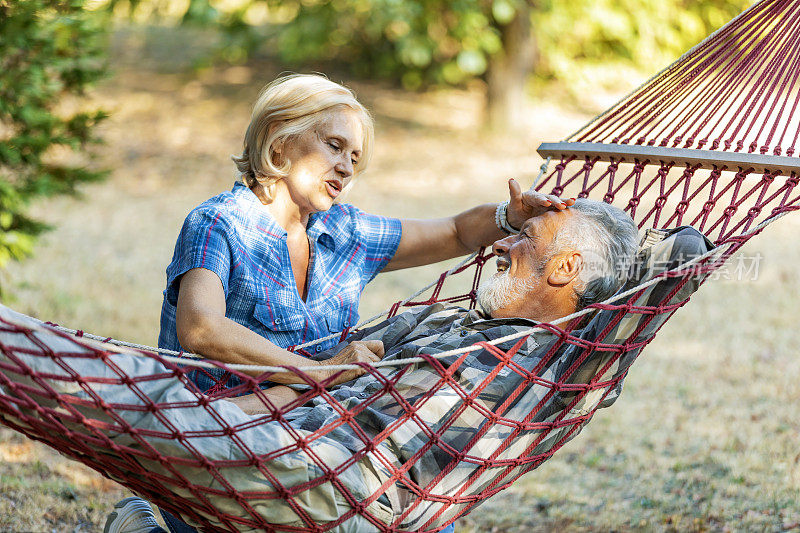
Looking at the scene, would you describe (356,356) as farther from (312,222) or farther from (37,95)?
(37,95)

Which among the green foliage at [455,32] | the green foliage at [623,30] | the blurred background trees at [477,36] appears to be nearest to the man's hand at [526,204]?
the blurred background trees at [477,36]

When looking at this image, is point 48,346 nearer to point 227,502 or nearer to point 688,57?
point 227,502

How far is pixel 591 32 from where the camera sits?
1034 centimetres

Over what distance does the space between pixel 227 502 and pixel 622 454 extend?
214 centimetres

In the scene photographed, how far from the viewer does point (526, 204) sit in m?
2.36

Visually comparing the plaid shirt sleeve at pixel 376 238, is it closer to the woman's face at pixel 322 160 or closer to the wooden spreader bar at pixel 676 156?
the woman's face at pixel 322 160

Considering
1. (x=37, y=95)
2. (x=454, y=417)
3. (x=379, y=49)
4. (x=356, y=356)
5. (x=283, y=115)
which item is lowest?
(x=454, y=417)

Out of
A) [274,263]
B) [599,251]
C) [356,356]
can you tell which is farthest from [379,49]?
[356,356]

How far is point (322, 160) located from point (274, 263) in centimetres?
32

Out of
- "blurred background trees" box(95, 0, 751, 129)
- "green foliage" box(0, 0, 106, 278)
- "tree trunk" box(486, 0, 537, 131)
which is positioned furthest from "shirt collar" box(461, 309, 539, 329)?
"tree trunk" box(486, 0, 537, 131)

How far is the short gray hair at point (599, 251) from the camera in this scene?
2162mm

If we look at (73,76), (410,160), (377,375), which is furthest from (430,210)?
(377,375)

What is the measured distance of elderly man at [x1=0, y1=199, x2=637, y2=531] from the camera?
1647 mm

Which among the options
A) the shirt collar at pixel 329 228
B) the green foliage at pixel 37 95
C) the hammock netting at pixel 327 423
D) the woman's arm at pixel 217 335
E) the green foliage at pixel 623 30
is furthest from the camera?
the green foliage at pixel 623 30
